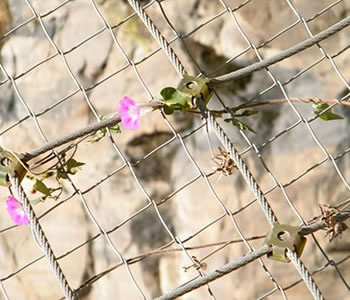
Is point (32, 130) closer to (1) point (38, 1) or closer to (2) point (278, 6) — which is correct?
(1) point (38, 1)

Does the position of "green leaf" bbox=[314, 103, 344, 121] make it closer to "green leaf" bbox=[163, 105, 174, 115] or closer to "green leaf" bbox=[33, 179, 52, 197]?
"green leaf" bbox=[163, 105, 174, 115]

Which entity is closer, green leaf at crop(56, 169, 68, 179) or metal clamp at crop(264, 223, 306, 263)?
metal clamp at crop(264, 223, 306, 263)

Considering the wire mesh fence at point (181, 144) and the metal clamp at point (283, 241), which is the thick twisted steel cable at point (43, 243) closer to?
the metal clamp at point (283, 241)

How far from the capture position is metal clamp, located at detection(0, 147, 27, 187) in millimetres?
777

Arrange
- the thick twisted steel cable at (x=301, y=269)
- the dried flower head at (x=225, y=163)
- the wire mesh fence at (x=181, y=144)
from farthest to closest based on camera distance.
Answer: the wire mesh fence at (x=181, y=144) → the dried flower head at (x=225, y=163) → the thick twisted steel cable at (x=301, y=269)

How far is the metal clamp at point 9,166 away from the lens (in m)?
0.78

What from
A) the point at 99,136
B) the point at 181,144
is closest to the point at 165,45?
the point at 99,136

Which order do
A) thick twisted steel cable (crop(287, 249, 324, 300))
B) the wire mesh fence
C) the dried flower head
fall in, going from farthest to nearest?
the wire mesh fence < the dried flower head < thick twisted steel cable (crop(287, 249, 324, 300))

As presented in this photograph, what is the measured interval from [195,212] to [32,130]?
430 mm

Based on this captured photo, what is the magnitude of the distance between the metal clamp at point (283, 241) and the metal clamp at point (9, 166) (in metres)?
0.27

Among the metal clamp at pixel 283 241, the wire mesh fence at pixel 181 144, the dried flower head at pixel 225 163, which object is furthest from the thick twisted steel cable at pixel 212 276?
the wire mesh fence at pixel 181 144

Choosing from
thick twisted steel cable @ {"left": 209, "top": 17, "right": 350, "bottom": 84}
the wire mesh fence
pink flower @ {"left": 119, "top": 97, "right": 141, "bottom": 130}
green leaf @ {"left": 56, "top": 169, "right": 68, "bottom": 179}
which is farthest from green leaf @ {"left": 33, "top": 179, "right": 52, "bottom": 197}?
the wire mesh fence

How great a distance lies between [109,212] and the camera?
66.7 inches

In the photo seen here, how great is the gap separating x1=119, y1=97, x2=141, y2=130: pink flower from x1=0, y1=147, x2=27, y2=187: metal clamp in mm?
122
